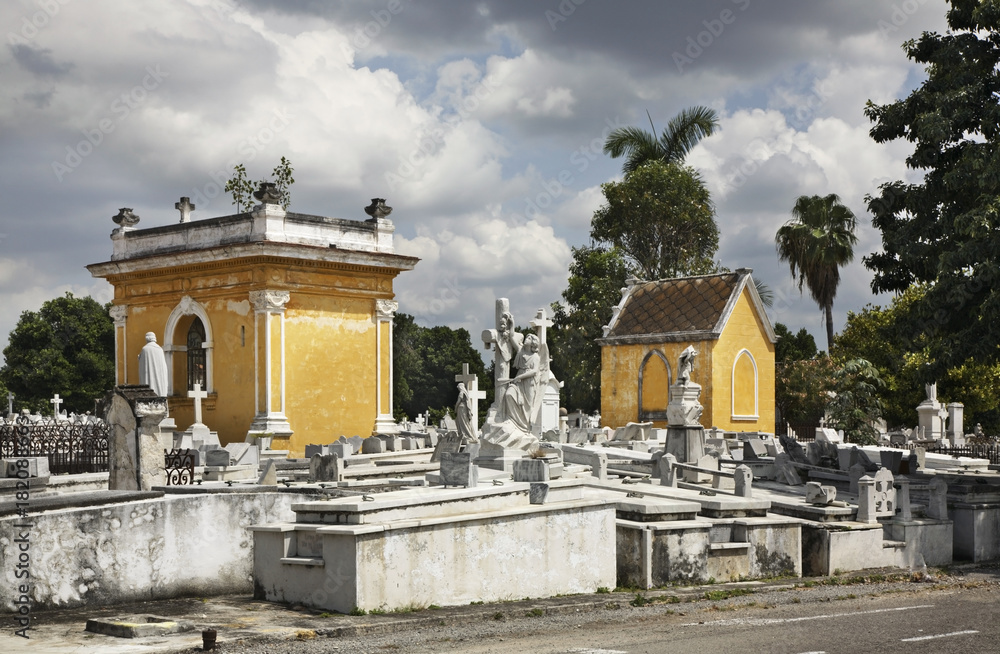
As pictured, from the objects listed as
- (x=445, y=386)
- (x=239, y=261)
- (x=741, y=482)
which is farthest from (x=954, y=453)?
(x=445, y=386)

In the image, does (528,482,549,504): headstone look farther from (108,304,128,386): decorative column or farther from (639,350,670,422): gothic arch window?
(639,350,670,422): gothic arch window

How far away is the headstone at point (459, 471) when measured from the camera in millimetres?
12500

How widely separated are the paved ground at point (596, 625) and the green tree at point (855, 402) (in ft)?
80.8

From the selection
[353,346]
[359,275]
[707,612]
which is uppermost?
[359,275]

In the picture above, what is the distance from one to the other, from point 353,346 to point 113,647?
72.6ft

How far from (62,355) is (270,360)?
127 feet

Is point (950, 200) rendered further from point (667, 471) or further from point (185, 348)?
point (185, 348)

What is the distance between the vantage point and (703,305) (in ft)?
120

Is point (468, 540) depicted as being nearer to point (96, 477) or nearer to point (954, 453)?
point (96, 477)

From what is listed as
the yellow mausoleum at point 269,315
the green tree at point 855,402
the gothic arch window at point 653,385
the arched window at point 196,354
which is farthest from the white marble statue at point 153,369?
the green tree at point 855,402

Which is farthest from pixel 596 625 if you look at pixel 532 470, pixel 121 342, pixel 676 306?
pixel 676 306

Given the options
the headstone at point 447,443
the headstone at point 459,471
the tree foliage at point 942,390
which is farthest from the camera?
the tree foliage at point 942,390

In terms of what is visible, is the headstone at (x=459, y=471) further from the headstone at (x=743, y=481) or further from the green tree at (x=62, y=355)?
the green tree at (x=62, y=355)

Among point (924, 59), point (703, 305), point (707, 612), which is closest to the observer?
point (707, 612)
